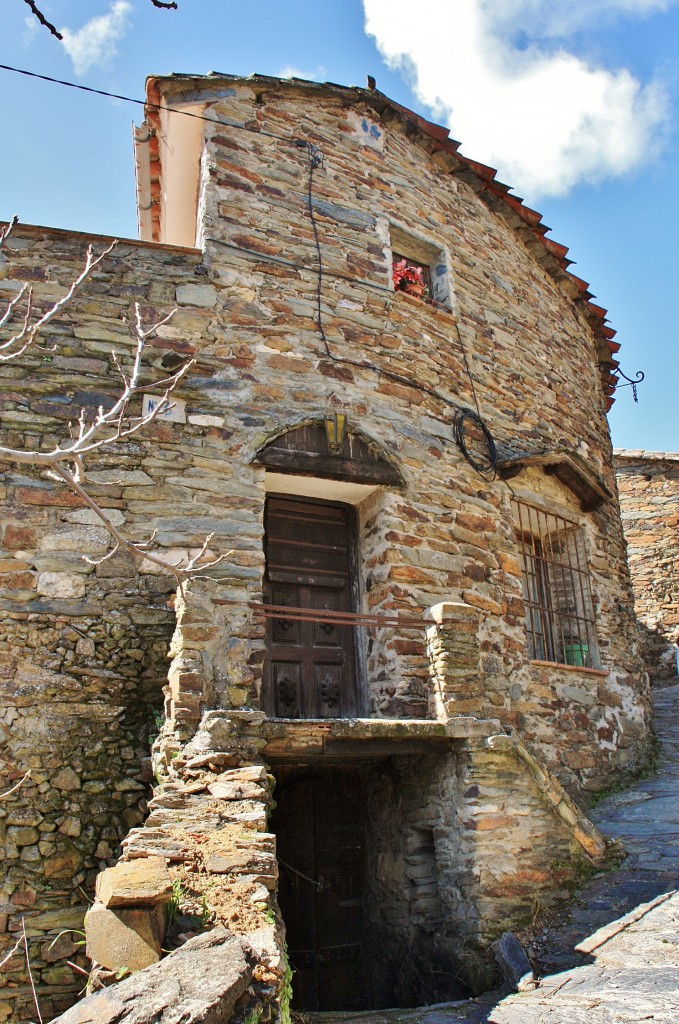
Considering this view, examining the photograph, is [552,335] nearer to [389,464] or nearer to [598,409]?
[598,409]

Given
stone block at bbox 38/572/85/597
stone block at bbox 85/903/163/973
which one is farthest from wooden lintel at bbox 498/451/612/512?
stone block at bbox 85/903/163/973

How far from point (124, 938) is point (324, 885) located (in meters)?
3.29

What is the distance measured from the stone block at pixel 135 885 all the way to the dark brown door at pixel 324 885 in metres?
2.60

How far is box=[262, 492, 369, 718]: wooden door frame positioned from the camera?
5930mm

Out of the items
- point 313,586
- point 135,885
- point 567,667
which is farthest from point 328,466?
point 135,885

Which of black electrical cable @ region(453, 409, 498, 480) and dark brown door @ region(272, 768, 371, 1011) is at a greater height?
black electrical cable @ region(453, 409, 498, 480)

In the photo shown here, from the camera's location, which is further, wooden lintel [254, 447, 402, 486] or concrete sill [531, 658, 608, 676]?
concrete sill [531, 658, 608, 676]

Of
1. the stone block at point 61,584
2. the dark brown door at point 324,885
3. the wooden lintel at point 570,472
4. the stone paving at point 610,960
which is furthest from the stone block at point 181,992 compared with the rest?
the wooden lintel at point 570,472

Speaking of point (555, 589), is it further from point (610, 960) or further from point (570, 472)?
point (610, 960)

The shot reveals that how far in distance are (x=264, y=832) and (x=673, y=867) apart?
9.68 ft

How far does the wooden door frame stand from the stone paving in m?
1.98

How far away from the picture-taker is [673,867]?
16.6 feet

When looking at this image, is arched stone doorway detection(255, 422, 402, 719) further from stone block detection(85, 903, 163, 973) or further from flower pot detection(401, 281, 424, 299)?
stone block detection(85, 903, 163, 973)

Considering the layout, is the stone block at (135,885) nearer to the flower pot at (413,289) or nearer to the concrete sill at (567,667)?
the concrete sill at (567,667)
